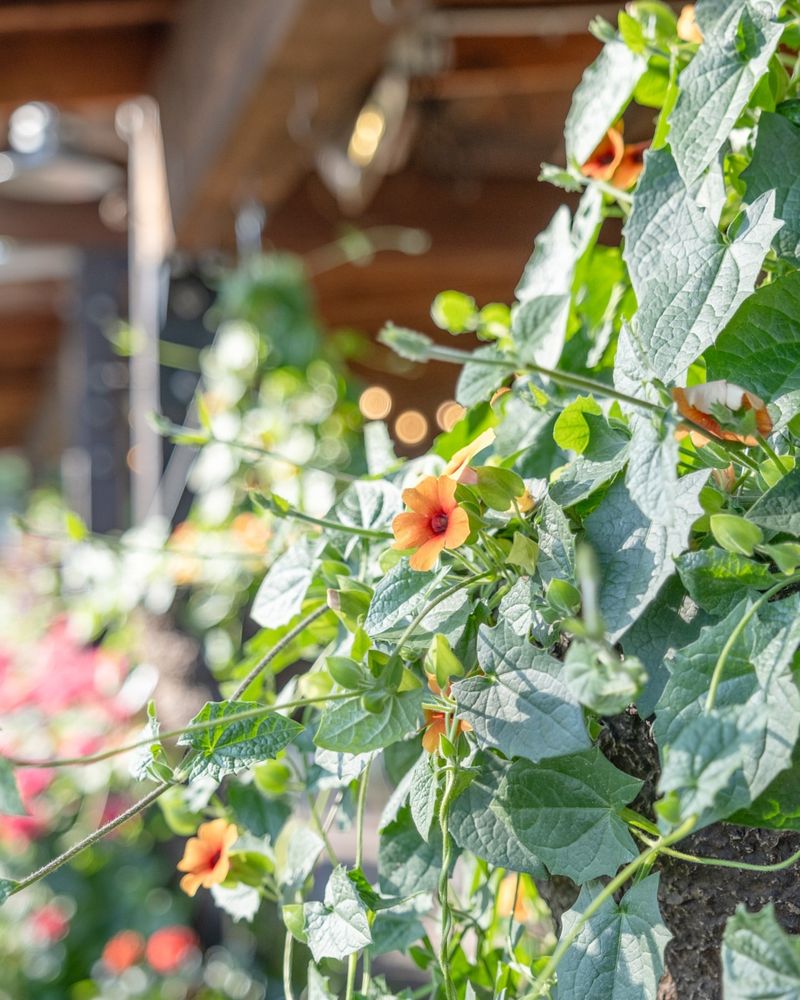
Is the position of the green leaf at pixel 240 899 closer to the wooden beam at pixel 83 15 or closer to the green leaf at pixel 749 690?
the green leaf at pixel 749 690

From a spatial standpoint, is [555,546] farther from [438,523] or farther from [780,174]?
[780,174]

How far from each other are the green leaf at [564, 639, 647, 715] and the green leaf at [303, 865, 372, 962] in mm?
139

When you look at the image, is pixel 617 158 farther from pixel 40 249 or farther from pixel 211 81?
pixel 40 249

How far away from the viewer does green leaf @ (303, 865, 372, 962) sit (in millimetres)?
350

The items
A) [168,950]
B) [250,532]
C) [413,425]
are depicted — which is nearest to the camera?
[250,532]

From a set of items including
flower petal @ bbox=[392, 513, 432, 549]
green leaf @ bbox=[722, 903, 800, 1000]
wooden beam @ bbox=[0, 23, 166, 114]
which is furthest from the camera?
wooden beam @ bbox=[0, 23, 166, 114]

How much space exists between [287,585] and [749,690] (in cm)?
22

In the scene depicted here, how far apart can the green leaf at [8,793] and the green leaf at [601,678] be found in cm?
16

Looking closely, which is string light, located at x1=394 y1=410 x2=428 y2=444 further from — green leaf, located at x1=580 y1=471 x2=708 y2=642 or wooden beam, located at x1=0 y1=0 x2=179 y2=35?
green leaf, located at x1=580 y1=471 x2=708 y2=642

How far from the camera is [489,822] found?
1.18 feet

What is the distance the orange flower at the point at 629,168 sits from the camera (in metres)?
0.46

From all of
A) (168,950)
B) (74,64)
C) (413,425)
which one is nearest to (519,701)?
(168,950)

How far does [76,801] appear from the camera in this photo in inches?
70.6

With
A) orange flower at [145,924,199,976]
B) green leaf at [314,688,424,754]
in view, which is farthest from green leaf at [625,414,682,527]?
orange flower at [145,924,199,976]
